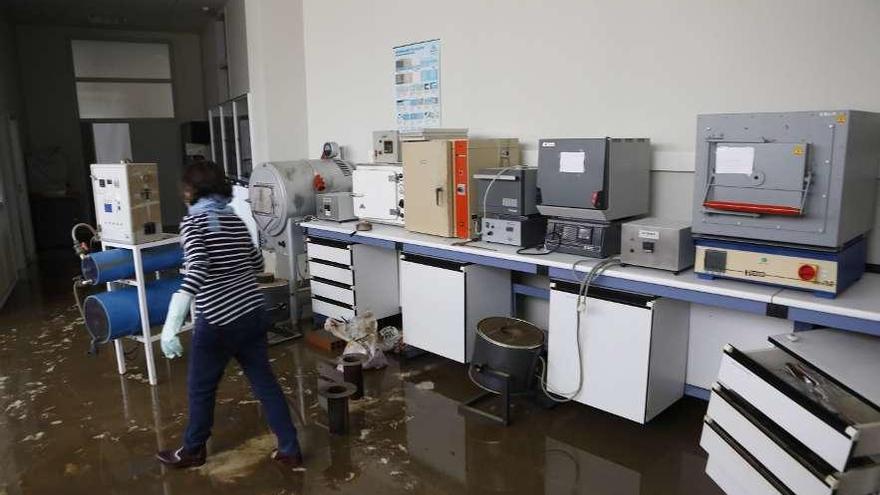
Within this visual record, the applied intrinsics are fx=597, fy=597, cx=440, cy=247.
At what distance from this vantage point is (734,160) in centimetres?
238

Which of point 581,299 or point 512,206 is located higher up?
point 512,206

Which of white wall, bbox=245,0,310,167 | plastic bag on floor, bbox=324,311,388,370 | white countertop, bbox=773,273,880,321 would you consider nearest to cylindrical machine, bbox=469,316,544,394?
plastic bag on floor, bbox=324,311,388,370

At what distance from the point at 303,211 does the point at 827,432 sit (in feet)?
11.8

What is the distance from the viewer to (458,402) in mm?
3158

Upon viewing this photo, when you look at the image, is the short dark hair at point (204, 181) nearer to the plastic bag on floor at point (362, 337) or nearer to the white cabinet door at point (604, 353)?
the plastic bag on floor at point (362, 337)

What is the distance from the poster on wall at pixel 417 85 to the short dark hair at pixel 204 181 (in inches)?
85.7

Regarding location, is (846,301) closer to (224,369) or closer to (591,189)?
(591,189)

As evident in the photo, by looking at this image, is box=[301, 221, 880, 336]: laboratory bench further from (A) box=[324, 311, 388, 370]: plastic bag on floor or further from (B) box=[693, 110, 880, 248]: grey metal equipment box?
(A) box=[324, 311, 388, 370]: plastic bag on floor

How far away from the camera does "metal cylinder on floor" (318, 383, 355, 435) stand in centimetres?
282

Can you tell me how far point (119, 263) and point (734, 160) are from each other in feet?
10.5

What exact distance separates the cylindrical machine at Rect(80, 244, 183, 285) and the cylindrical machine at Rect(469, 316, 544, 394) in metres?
1.94

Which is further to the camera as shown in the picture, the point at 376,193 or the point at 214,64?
the point at 214,64

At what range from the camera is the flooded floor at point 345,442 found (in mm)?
2459

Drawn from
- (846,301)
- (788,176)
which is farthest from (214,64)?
(846,301)
